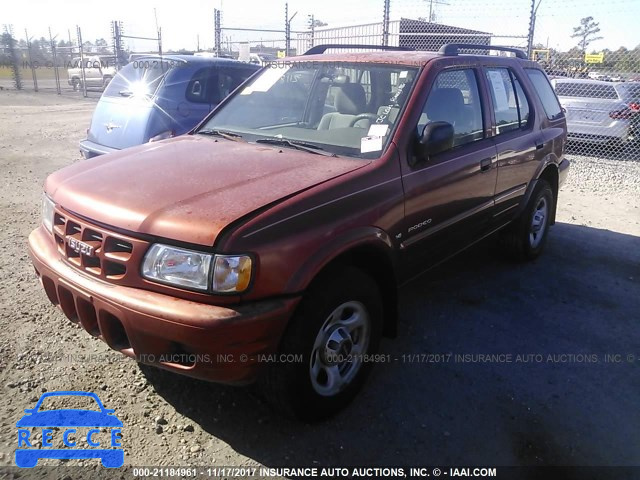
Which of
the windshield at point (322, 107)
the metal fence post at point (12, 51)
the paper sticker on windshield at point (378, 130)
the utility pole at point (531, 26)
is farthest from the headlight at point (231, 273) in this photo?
the metal fence post at point (12, 51)

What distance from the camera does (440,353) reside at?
350 centimetres

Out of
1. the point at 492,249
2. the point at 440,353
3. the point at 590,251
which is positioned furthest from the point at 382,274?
the point at 590,251

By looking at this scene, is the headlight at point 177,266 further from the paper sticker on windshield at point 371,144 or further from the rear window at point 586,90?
the rear window at point 586,90

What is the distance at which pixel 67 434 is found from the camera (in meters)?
2.64

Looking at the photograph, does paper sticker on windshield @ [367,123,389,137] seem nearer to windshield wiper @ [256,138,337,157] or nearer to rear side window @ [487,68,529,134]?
windshield wiper @ [256,138,337,157]

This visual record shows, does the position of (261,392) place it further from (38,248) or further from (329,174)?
(38,248)

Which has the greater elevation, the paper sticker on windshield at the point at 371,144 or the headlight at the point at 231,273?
the paper sticker on windshield at the point at 371,144

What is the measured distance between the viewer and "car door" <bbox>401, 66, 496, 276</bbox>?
319 centimetres

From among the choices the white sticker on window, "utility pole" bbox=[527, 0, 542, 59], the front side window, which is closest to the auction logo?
the front side window

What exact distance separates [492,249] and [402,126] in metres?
2.82

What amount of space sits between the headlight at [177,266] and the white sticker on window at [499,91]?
2939 mm

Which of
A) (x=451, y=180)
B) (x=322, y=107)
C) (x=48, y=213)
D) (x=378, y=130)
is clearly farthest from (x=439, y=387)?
(x=48, y=213)

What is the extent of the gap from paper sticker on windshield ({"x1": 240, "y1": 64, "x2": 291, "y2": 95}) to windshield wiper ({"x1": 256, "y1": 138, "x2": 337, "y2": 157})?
71cm

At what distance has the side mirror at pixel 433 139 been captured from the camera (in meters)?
3.09
